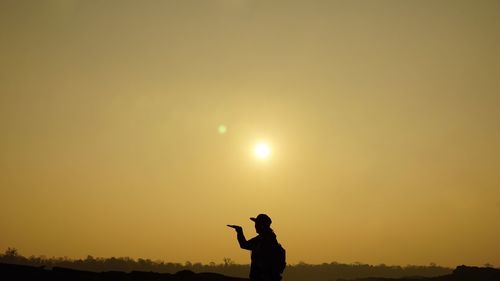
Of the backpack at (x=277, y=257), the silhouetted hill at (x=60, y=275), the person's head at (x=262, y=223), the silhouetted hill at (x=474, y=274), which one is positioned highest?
the silhouetted hill at (x=474, y=274)

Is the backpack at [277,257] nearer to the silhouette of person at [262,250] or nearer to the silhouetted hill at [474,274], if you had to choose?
the silhouette of person at [262,250]

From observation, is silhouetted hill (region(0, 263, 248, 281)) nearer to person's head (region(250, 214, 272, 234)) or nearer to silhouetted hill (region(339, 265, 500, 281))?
person's head (region(250, 214, 272, 234))

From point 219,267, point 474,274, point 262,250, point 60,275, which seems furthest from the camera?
point 219,267

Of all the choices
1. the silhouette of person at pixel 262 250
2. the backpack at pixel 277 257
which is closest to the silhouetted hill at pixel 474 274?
the backpack at pixel 277 257

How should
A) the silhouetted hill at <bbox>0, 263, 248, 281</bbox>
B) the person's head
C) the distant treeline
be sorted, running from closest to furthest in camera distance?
the person's head
the silhouetted hill at <bbox>0, 263, 248, 281</bbox>
the distant treeline

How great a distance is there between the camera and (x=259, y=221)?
8227mm

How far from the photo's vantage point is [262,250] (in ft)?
26.7

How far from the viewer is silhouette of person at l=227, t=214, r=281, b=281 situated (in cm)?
810

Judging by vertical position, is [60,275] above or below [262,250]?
above

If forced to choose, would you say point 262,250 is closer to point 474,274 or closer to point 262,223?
point 262,223

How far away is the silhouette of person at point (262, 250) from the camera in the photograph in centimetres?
810

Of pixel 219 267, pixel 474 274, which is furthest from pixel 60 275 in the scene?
pixel 219 267

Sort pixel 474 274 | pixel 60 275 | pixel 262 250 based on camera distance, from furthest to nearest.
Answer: pixel 474 274
pixel 60 275
pixel 262 250

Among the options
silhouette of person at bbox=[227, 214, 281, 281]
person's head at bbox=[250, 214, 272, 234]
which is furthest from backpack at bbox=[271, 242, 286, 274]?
person's head at bbox=[250, 214, 272, 234]
